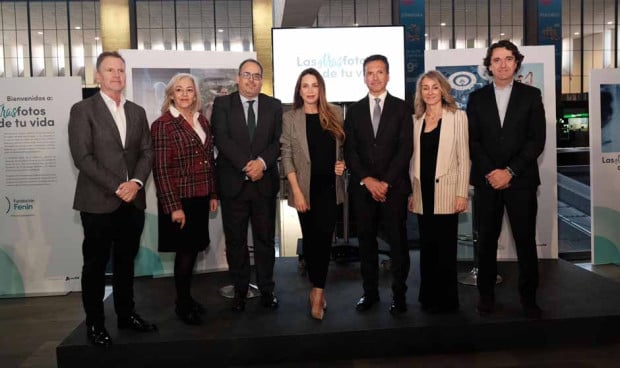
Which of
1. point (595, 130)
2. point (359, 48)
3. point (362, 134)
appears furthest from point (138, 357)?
point (595, 130)

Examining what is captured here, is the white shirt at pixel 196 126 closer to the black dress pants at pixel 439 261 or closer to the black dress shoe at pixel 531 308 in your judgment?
the black dress pants at pixel 439 261

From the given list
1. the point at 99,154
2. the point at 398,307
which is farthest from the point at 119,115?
→ the point at 398,307

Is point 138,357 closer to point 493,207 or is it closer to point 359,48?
point 493,207

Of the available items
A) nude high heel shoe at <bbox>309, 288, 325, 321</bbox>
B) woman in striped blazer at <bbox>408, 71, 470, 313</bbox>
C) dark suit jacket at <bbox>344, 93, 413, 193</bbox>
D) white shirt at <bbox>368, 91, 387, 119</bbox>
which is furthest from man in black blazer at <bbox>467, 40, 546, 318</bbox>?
nude high heel shoe at <bbox>309, 288, 325, 321</bbox>

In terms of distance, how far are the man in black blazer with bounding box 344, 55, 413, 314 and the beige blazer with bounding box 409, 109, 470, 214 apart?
19cm

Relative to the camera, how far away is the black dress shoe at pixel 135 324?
3227 millimetres

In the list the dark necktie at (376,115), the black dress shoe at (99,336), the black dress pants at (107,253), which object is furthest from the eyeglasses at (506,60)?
the black dress shoe at (99,336)

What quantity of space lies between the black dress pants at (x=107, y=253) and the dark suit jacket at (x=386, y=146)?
134 cm

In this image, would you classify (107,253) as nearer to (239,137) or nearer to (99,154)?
(99,154)

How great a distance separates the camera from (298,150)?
3.32m

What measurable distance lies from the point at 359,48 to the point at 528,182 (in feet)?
8.69

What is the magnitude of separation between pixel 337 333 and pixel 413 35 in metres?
9.70

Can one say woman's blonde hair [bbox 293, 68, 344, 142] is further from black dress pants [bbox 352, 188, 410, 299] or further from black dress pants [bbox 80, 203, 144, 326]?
black dress pants [bbox 80, 203, 144, 326]

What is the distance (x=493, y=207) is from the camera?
11.1 feet
